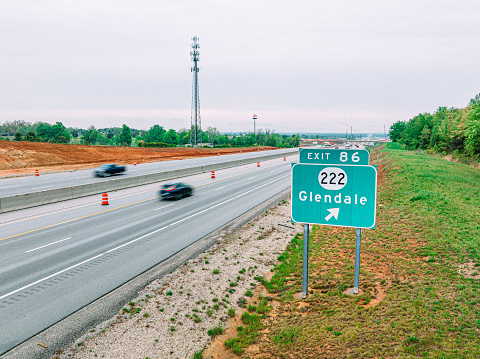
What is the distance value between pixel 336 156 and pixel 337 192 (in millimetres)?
1157

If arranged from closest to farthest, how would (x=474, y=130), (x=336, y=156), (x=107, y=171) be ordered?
(x=336, y=156), (x=474, y=130), (x=107, y=171)

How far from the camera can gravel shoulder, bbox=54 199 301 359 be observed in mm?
6871

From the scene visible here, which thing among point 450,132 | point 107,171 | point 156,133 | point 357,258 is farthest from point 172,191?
point 156,133

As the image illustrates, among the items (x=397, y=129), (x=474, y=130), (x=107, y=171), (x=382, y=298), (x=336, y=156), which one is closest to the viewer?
(x=382, y=298)

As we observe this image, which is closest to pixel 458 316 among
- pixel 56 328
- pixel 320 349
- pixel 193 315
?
pixel 320 349

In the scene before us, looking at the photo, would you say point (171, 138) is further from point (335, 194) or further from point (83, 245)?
point (335, 194)

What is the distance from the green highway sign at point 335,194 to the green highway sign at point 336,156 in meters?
0.68

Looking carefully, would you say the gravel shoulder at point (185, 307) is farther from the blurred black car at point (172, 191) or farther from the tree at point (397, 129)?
the tree at point (397, 129)

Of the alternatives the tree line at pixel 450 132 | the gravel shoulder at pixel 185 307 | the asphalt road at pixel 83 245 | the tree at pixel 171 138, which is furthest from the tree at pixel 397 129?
the gravel shoulder at pixel 185 307

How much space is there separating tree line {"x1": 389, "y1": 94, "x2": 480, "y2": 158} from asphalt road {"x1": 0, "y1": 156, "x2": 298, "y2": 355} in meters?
27.5

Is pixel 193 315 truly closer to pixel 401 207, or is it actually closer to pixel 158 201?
pixel 401 207

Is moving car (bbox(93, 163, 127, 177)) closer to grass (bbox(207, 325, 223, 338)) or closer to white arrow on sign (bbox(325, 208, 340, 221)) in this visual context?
grass (bbox(207, 325, 223, 338))

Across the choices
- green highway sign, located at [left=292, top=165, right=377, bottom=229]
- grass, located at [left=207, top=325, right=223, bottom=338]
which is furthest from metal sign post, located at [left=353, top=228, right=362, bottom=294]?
grass, located at [left=207, top=325, right=223, bottom=338]

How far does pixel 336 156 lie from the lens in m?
9.12
